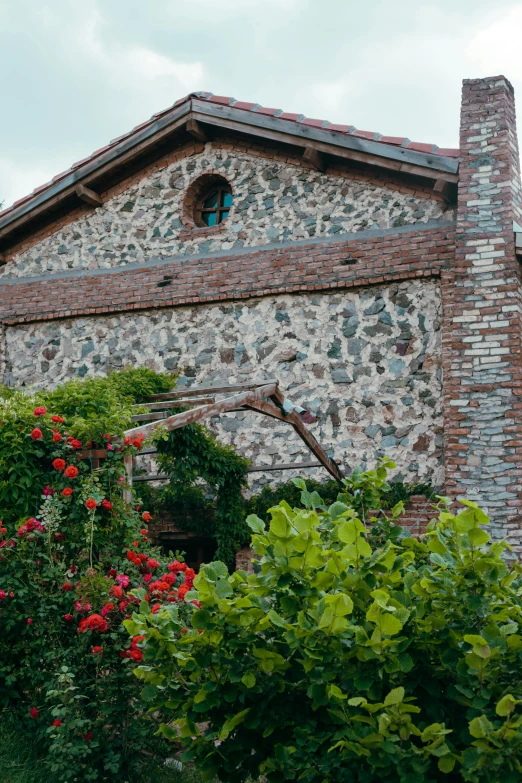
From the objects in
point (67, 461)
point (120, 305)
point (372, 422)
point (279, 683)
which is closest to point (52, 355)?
point (120, 305)

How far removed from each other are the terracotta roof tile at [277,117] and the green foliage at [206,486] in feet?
12.1

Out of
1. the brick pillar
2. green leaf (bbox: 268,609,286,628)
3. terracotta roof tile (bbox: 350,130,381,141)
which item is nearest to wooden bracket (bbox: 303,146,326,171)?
terracotta roof tile (bbox: 350,130,381,141)

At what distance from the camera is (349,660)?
3.22m

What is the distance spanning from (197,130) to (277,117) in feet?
3.92

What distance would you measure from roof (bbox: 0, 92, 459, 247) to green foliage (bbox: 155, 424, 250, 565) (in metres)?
3.63

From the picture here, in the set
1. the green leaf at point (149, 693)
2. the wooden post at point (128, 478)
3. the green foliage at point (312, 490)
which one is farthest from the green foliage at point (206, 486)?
the green leaf at point (149, 693)

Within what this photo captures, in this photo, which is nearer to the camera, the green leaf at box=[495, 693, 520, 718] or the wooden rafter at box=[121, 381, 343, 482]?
the green leaf at box=[495, 693, 520, 718]

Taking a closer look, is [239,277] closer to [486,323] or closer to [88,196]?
[88,196]

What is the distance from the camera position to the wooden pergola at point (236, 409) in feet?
Answer: 22.3

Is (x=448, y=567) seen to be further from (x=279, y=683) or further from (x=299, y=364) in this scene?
(x=299, y=364)

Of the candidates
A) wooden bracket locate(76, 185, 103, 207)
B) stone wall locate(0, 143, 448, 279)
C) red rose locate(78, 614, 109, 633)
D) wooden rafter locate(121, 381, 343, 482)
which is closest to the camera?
red rose locate(78, 614, 109, 633)

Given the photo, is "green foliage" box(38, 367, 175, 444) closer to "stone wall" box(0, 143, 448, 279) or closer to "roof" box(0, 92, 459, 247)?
"stone wall" box(0, 143, 448, 279)

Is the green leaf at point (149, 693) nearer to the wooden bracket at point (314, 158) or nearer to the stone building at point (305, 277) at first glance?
the stone building at point (305, 277)

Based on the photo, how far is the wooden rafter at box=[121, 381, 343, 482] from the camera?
6.79m
